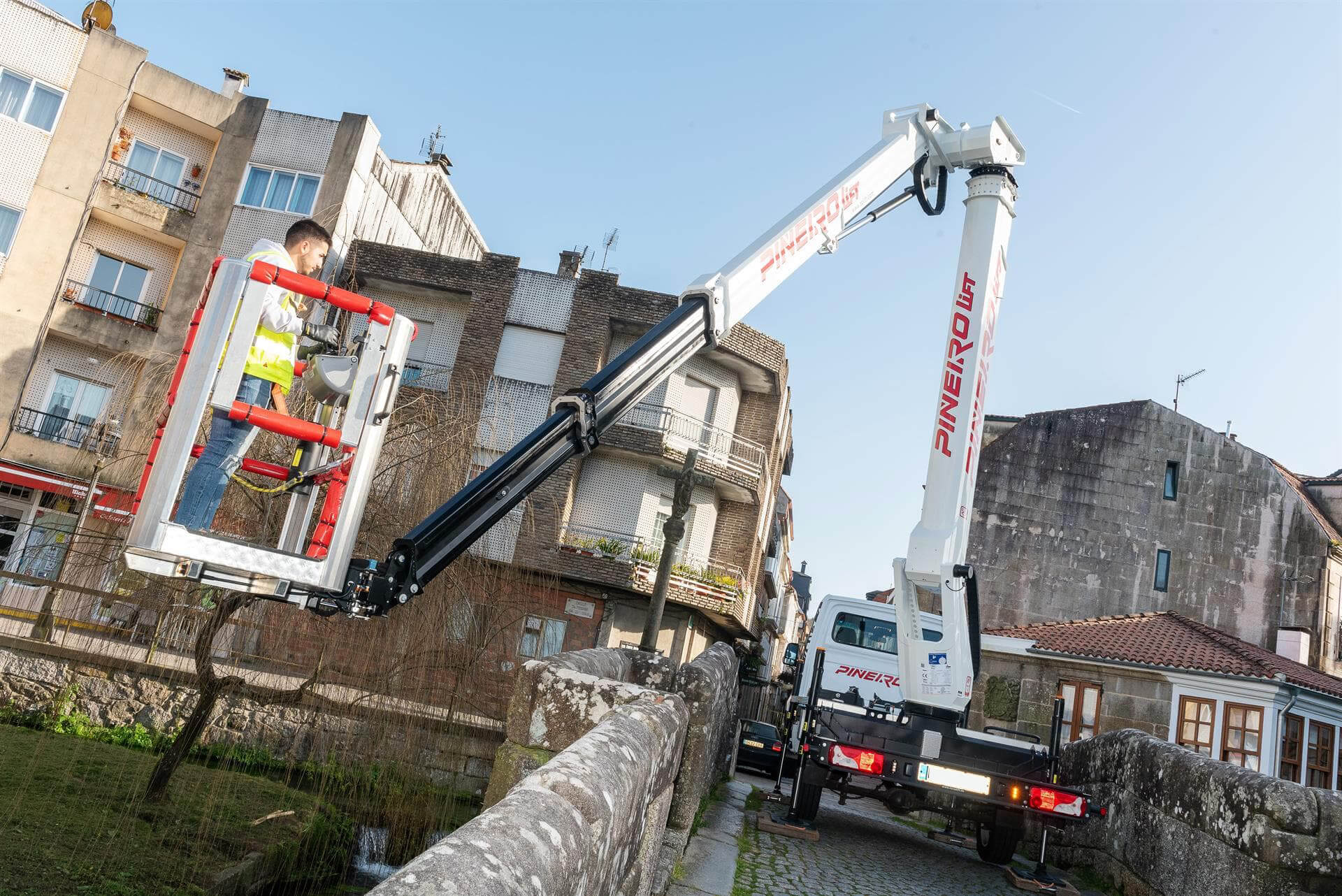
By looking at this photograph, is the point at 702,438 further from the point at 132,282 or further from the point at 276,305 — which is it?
the point at 276,305

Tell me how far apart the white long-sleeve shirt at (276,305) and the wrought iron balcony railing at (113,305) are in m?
24.4

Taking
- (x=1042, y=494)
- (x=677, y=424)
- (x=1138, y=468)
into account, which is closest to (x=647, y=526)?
(x=677, y=424)

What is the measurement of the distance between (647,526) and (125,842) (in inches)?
750

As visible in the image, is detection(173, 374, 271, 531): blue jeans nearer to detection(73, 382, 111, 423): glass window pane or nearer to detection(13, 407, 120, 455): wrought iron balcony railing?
detection(13, 407, 120, 455): wrought iron balcony railing

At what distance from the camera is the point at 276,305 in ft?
14.1

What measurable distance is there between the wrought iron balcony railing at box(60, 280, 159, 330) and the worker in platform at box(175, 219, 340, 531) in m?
24.4

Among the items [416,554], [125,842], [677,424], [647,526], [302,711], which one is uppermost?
[677,424]

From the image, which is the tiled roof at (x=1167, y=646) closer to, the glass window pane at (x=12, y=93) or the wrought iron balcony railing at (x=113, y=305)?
the wrought iron balcony railing at (x=113, y=305)

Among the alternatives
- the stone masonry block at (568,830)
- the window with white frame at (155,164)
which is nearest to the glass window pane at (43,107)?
the window with white frame at (155,164)

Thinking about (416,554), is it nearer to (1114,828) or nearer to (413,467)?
(413,467)

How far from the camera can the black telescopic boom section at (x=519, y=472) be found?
16.4 ft

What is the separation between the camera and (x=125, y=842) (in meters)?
9.00

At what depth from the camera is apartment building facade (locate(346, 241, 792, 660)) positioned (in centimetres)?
2684

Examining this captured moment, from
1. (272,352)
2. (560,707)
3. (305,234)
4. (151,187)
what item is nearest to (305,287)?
(272,352)
